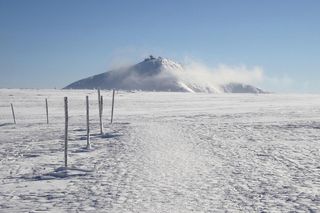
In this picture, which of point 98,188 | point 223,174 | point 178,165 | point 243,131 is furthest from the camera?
point 243,131

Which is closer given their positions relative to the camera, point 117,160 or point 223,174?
point 223,174

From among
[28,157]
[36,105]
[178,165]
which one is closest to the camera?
[178,165]

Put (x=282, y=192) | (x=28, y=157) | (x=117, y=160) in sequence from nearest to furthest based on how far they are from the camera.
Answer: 1. (x=282, y=192)
2. (x=117, y=160)
3. (x=28, y=157)

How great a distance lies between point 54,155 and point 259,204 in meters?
10.9

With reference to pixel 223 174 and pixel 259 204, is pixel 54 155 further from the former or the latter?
pixel 259 204

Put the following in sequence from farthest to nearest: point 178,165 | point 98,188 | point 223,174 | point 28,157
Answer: point 28,157 < point 178,165 < point 223,174 < point 98,188

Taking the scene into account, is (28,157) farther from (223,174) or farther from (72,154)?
(223,174)

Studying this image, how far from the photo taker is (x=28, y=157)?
18609mm

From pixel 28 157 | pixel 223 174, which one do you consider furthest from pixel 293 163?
pixel 28 157

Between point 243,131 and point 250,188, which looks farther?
point 243,131

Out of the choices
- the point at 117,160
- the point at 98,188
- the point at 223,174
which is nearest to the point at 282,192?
the point at 223,174

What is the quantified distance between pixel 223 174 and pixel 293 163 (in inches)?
127

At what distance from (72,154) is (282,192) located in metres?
10.3

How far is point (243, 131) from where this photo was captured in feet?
90.4
